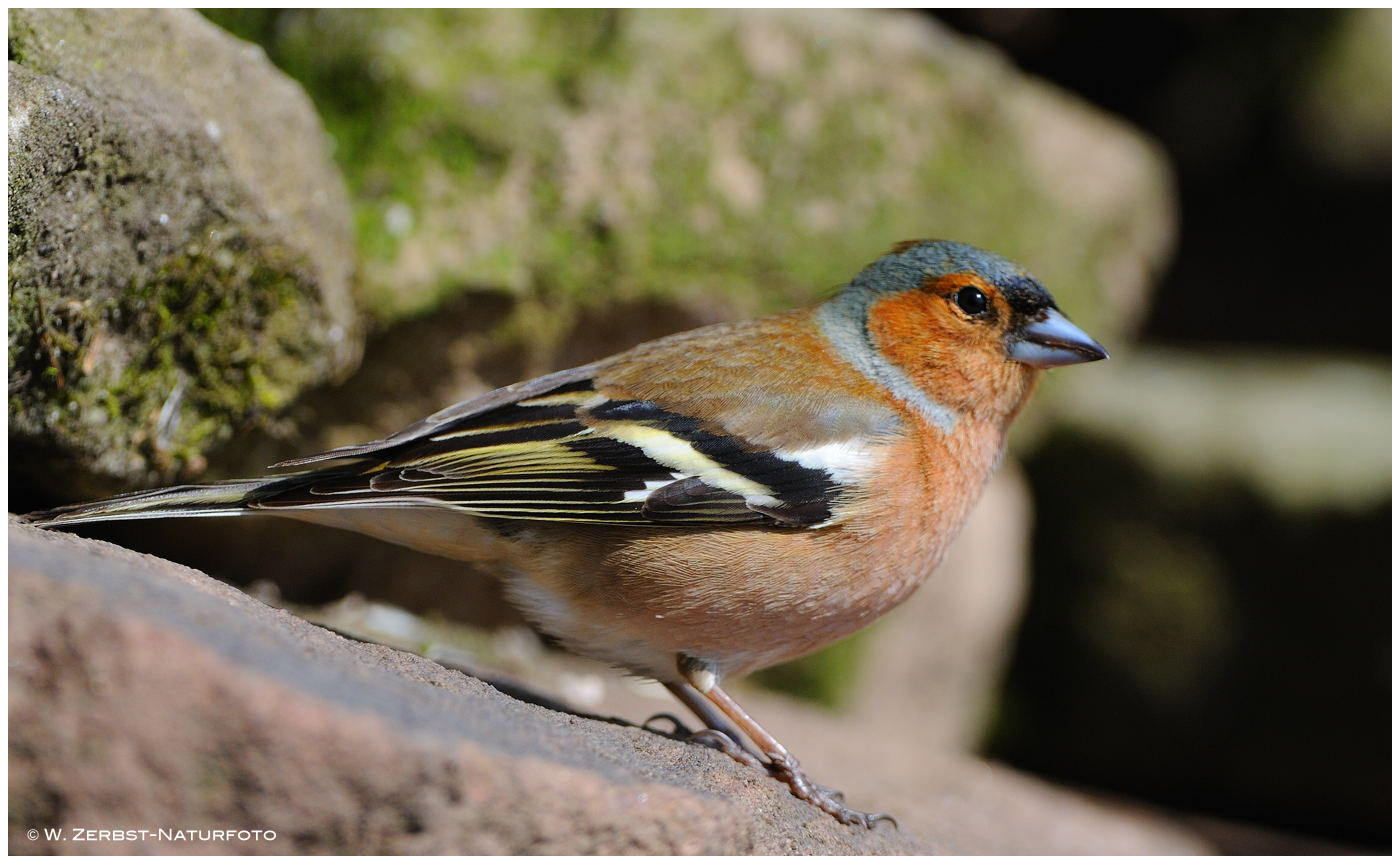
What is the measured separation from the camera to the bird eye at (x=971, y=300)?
3.67 m

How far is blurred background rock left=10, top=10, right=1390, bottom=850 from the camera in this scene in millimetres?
3670

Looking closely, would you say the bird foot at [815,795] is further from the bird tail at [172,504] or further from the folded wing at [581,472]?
the bird tail at [172,504]

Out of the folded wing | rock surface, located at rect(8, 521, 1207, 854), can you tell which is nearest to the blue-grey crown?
the folded wing

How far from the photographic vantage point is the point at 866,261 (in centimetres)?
570

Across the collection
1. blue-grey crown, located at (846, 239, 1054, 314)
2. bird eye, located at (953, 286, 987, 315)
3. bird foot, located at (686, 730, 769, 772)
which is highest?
blue-grey crown, located at (846, 239, 1054, 314)

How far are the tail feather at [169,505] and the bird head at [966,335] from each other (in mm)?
1850

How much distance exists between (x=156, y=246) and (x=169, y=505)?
97cm

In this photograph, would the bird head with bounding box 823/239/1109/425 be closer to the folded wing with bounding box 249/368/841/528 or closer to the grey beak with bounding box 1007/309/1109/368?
the grey beak with bounding box 1007/309/1109/368

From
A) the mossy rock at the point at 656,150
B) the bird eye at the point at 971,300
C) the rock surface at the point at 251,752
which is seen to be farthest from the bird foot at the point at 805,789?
the mossy rock at the point at 656,150

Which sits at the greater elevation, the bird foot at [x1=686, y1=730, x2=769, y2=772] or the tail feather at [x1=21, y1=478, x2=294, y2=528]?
the tail feather at [x1=21, y1=478, x2=294, y2=528]

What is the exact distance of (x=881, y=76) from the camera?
590 centimetres

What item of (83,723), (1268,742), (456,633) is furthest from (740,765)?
(1268,742)

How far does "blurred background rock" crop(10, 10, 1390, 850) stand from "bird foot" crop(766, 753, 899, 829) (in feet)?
7.27

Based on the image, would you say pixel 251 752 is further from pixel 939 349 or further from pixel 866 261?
pixel 866 261
